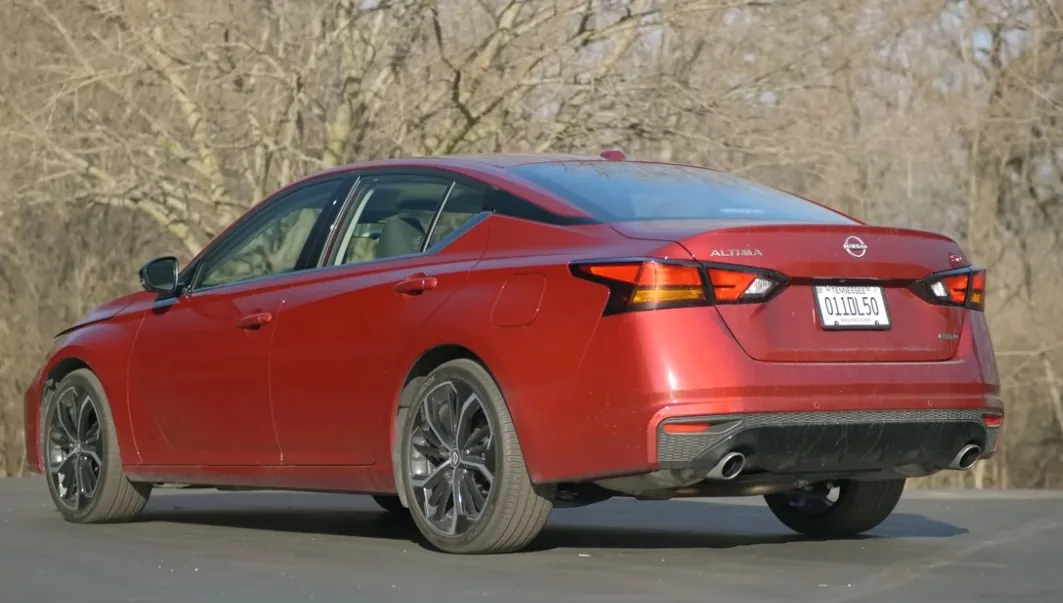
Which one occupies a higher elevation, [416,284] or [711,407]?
[416,284]

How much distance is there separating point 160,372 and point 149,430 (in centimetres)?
28

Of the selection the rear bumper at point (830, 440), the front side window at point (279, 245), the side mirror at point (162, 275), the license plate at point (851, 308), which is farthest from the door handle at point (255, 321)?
the license plate at point (851, 308)

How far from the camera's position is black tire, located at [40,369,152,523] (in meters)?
9.99

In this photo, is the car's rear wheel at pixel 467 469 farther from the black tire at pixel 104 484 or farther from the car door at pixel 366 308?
the black tire at pixel 104 484

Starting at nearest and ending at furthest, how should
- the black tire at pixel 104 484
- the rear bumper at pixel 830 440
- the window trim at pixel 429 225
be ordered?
the rear bumper at pixel 830 440 < the window trim at pixel 429 225 < the black tire at pixel 104 484

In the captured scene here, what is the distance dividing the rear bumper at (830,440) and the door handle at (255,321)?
7.79 feet

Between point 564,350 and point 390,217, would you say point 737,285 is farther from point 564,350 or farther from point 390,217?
point 390,217

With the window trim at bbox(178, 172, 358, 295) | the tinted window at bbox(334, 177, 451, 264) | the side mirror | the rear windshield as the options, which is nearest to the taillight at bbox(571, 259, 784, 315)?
the rear windshield

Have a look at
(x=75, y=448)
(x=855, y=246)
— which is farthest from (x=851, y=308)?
(x=75, y=448)

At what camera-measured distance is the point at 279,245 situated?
Answer: 32.8 ft

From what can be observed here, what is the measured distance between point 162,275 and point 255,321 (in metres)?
0.95

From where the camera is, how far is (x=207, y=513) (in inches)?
429

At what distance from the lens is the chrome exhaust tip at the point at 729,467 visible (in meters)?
7.35

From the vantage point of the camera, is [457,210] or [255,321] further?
[255,321]
